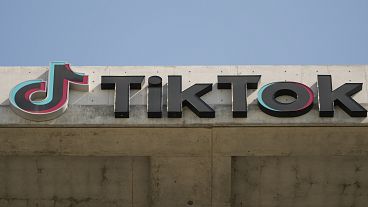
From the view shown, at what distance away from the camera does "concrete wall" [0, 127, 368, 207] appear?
850 inches

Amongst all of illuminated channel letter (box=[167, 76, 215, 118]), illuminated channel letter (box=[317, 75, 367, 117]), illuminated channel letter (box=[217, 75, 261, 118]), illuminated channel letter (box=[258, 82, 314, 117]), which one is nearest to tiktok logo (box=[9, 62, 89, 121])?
illuminated channel letter (box=[167, 76, 215, 118])

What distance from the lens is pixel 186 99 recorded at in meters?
21.5

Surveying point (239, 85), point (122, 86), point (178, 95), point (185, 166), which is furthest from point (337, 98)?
point (122, 86)

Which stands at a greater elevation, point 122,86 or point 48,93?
point 122,86

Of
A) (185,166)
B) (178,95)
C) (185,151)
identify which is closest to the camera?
(178,95)

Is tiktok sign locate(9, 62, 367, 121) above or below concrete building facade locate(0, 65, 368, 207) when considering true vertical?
above

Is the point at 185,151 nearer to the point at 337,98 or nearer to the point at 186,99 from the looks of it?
the point at 186,99

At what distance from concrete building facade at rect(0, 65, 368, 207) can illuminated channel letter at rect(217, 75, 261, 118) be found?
7.9 inches

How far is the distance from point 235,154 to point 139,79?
3.84m

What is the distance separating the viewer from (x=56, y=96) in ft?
70.7

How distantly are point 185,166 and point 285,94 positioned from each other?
388 cm

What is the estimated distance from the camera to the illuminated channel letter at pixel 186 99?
2112cm

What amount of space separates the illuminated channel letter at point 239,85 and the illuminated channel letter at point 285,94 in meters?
0.41

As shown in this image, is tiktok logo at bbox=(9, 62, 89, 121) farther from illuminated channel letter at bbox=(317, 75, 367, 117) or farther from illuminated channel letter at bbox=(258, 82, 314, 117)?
illuminated channel letter at bbox=(317, 75, 367, 117)
